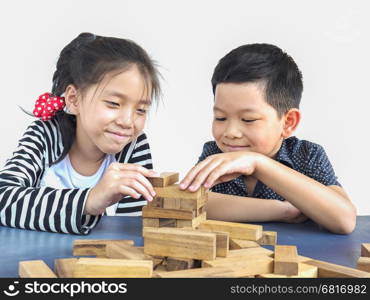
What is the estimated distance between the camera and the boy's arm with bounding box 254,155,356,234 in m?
1.29

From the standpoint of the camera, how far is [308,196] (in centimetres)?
131

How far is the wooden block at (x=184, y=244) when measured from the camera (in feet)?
2.96

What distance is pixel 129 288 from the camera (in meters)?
0.79

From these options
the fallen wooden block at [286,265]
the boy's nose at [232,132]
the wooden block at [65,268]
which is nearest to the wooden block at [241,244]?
the fallen wooden block at [286,265]

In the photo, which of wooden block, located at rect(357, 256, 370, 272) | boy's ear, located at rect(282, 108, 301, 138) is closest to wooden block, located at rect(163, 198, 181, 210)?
wooden block, located at rect(357, 256, 370, 272)

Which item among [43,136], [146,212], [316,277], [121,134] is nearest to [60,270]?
[146,212]

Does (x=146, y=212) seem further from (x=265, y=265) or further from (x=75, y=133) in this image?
(x=75, y=133)

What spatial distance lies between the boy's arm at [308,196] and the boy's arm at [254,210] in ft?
0.13

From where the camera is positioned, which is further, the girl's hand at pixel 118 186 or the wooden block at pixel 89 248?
the girl's hand at pixel 118 186

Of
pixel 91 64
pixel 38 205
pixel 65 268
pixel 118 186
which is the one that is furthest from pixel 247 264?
pixel 91 64

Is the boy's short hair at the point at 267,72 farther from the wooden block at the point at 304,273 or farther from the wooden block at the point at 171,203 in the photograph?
the wooden block at the point at 304,273

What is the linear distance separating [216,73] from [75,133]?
489 mm

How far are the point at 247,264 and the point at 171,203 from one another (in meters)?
0.25

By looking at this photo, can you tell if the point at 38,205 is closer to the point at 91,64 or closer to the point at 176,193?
the point at 176,193
